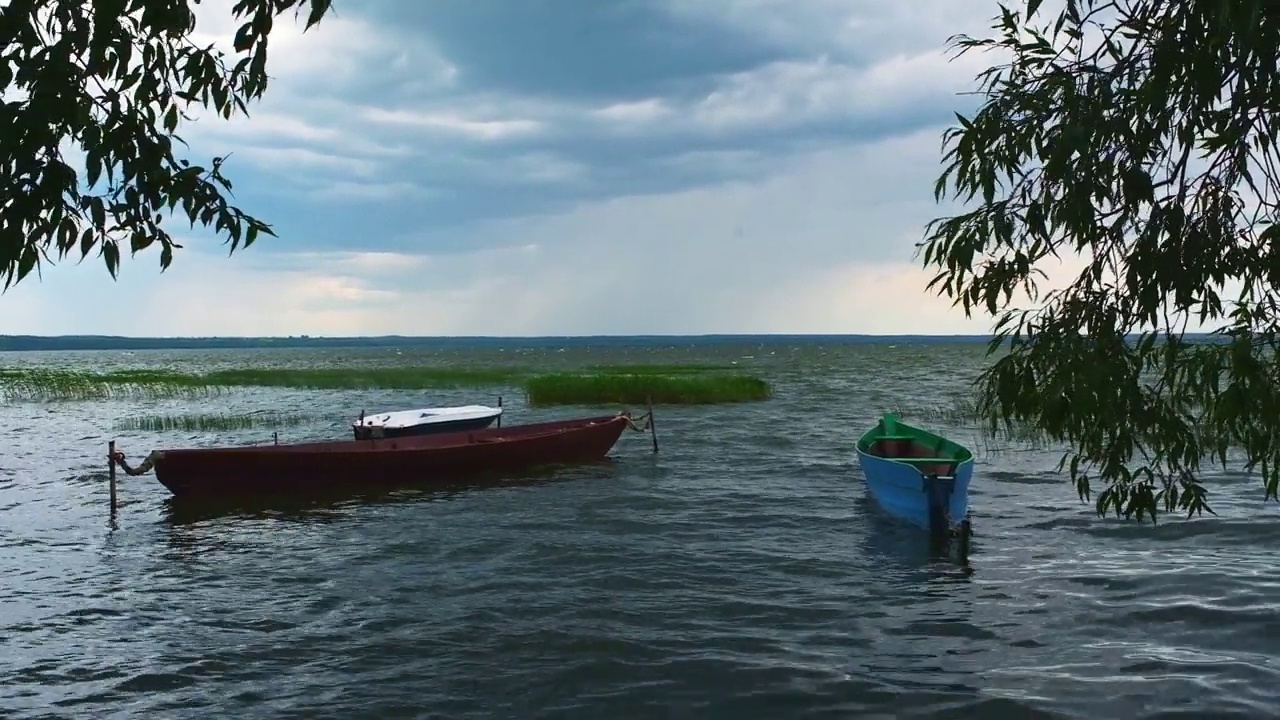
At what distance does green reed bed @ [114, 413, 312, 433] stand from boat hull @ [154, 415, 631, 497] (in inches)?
646

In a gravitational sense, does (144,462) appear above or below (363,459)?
above

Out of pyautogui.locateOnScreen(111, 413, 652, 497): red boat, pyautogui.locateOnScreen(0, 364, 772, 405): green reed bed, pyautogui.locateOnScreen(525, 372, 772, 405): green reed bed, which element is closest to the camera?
pyautogui.locateOnScreen(111, 413, 652, 497): red boat

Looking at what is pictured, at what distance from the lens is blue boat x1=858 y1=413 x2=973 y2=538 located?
15719 millimetres

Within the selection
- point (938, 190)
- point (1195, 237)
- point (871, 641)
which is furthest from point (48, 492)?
point (1195, 237)

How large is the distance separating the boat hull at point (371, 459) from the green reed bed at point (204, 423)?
16419 millimetres

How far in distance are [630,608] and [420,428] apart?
18.5m

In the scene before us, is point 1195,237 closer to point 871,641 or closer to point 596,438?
point 871,641

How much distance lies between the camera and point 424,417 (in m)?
29.7

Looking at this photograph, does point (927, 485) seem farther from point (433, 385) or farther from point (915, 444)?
point (433, 385)

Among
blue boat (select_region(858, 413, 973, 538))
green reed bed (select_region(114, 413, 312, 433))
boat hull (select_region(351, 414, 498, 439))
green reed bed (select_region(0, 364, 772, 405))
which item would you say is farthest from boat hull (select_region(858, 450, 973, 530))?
green reed bed (select_region(114, 413, 312, 433))

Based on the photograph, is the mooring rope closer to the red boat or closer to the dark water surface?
the red boat

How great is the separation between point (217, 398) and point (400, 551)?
45.6 meters

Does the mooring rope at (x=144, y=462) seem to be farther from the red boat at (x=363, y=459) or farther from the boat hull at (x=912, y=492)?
the boat hull at (x=912, y=492)

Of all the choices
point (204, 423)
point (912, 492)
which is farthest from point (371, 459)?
point (204, 423)
